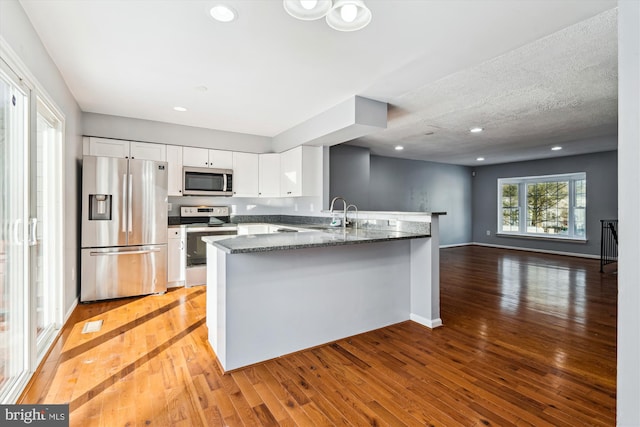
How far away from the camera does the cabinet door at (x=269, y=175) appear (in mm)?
5207

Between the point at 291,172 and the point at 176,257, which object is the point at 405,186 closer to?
the point at 291,172

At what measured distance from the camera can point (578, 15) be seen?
2025 mm

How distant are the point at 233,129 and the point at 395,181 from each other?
4325 mm

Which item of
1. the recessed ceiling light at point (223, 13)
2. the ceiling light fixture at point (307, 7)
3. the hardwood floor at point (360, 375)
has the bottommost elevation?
the hardwood floor at point (360, 375)

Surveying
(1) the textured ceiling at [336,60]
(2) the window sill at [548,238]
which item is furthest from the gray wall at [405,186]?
(1) the textured ceiling at [336,60]

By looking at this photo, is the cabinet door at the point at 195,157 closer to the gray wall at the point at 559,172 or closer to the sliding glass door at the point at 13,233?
the sliding glass door at the point at 13,233

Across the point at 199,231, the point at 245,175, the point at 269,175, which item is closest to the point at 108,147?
the point at 199,231

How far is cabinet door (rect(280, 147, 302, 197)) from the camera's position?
473 cm

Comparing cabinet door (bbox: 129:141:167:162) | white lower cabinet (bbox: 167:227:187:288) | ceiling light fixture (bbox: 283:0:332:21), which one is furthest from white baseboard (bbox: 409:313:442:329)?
cabinet door (bbox: 129:141:167:162)

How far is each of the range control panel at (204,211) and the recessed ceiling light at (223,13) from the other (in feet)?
11.1

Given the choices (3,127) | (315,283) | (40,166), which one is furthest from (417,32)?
(40,166)

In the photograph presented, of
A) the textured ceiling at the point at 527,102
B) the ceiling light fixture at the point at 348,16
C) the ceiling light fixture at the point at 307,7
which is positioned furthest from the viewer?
the textured ceiling at the point at 527,102

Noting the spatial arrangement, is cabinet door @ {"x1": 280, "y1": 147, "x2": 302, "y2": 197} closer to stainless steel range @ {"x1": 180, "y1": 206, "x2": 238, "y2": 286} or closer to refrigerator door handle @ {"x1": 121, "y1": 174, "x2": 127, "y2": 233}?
stainless steel range @ {"x1": 180, "y1": 206, "x2": 238, "y2": 286}

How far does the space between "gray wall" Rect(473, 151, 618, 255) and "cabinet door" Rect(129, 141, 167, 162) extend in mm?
8336
